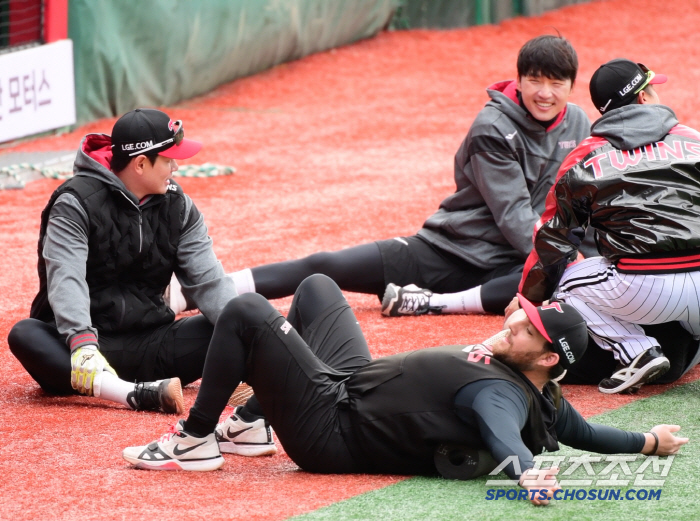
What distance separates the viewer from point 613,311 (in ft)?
12.4

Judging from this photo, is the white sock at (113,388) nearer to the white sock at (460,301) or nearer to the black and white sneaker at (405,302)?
the black and white sneaker at (405,302)

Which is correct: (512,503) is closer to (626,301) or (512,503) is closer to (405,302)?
(626,301)

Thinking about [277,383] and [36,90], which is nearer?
[277,383]

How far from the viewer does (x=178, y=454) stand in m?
3.01

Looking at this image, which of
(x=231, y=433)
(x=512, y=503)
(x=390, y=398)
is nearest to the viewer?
(x=512, y=503)

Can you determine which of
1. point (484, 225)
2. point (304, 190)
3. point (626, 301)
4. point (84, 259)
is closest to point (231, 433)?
point (84, 259)

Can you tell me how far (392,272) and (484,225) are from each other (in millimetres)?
500

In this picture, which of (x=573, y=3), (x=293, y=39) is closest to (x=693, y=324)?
(x=293, y=39)

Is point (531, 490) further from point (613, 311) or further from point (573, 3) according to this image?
point (573, 3)

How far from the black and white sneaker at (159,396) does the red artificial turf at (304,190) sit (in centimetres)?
5

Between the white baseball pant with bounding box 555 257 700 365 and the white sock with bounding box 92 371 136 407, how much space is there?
167cm

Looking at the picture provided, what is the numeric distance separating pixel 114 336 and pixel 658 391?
6.74 ft

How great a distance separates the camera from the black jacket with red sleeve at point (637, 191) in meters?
3.57

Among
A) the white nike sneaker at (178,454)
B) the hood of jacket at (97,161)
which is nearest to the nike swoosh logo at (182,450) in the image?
the white nike sneaker at (178,454)
